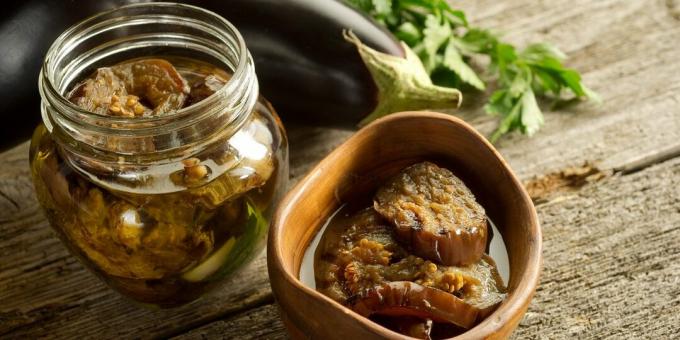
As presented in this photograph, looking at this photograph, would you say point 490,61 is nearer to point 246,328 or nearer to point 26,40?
point 246,328

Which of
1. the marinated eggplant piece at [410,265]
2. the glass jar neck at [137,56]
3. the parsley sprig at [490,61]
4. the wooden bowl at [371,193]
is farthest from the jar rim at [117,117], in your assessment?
the parsley sprig at [490,61]

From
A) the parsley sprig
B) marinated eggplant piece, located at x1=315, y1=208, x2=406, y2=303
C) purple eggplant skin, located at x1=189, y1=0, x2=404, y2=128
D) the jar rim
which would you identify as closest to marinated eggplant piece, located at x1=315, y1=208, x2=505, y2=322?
marinated eggplant piece, located at x1=315, y1=208, x2=406, y2=303

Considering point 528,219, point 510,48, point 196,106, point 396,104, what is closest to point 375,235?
point 528,219

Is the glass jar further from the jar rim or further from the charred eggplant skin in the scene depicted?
the charred eggplant skin

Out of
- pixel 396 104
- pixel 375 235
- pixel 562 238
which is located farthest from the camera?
pixel 396 104

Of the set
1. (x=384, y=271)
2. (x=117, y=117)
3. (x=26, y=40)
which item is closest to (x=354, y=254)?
(x=384, y=271)

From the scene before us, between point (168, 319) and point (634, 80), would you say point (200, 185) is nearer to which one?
point (168, 319)
